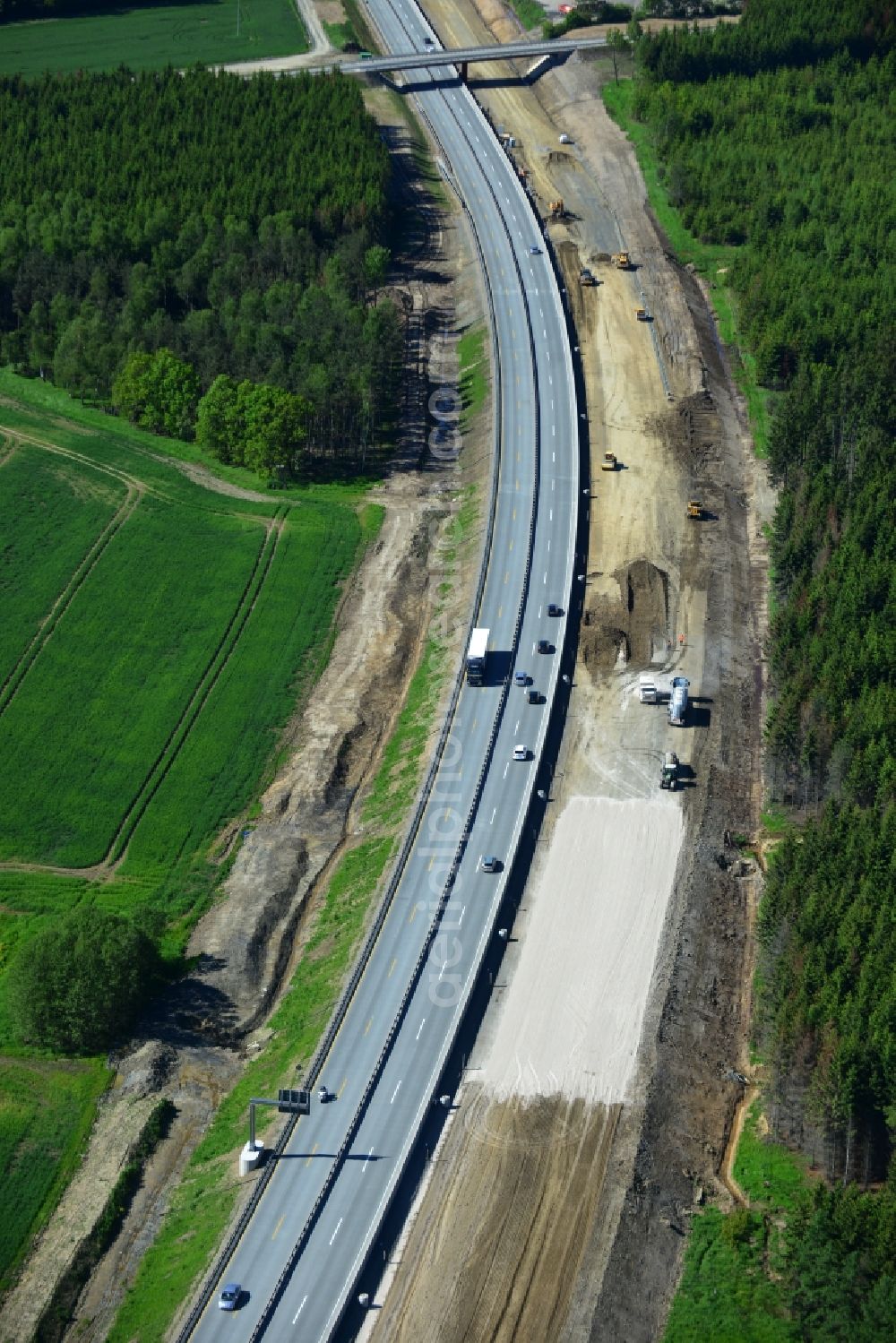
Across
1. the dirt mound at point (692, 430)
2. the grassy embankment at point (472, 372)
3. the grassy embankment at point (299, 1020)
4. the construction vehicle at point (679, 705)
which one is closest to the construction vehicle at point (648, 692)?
the construction vehicle at point (679, 705)

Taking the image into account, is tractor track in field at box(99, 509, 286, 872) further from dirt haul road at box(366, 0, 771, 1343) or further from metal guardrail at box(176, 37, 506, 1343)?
dirt haul road at box(366, 0, 771, 1343)

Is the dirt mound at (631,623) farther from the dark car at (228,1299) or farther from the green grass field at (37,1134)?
the dark car at (228,1299)

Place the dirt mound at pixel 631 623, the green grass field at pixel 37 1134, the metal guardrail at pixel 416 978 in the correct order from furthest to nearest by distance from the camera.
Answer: the dirt mound at pixel 631 623 → the green grass field at pixel 37 1134 → the metal guardrail at pixel 416 978

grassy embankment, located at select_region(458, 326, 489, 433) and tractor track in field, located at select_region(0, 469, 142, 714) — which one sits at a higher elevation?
grassy embankment, located at select_region(458, 326, 489, 433)

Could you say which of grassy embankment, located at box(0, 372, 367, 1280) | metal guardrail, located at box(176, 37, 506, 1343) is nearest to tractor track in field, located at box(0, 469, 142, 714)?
grassy embankment, located at box(0, 372, 367, 1280)

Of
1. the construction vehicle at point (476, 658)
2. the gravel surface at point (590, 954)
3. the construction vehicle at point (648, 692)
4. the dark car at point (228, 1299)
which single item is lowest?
the dark car at point (228, 1299)

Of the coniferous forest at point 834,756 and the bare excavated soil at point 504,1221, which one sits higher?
the coniferous forest at point 834,756
